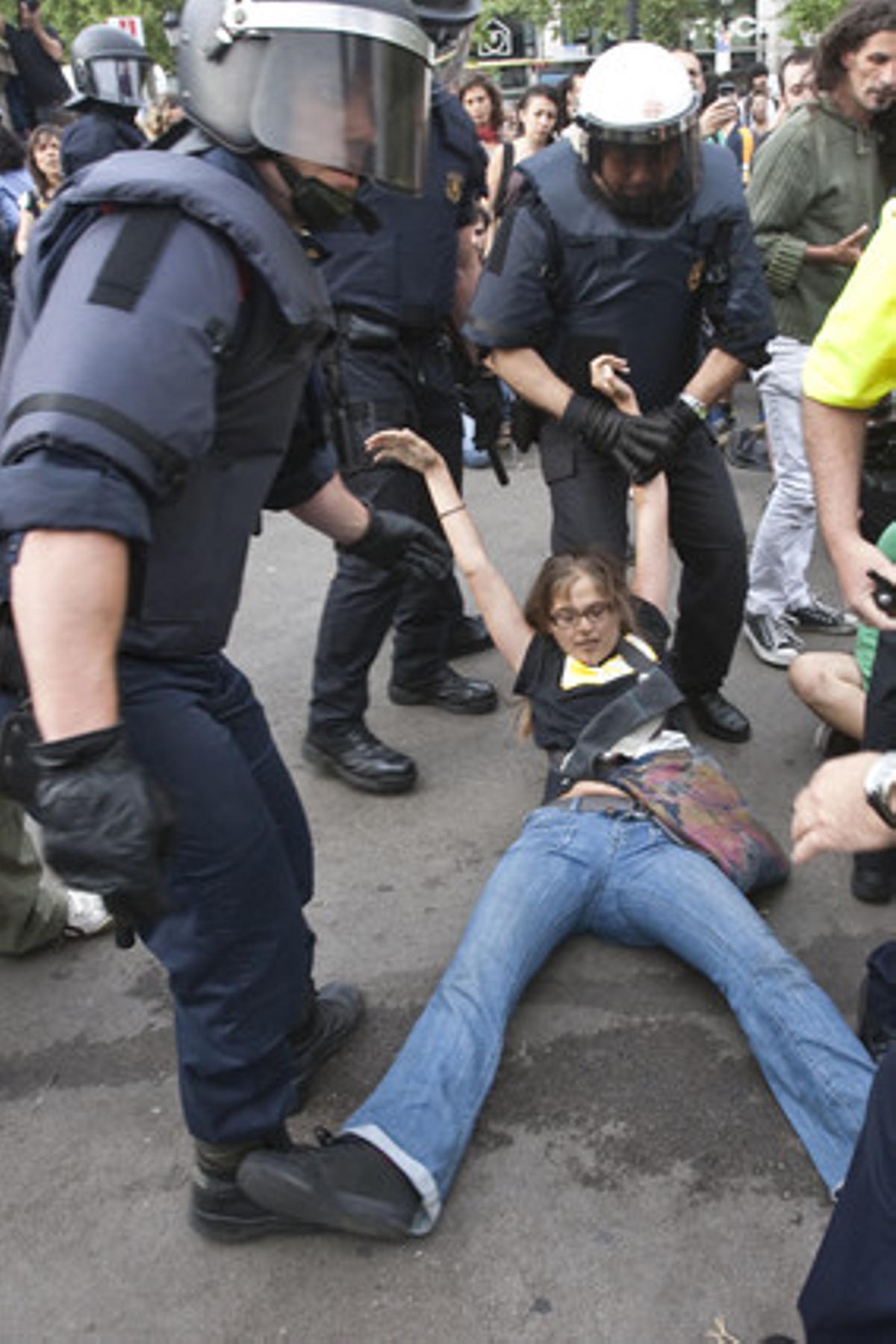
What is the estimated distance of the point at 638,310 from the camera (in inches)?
126

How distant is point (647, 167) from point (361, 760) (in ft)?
5.76

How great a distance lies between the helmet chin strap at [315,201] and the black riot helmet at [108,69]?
4.66 metres

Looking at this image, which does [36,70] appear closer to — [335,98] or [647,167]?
[647,167]

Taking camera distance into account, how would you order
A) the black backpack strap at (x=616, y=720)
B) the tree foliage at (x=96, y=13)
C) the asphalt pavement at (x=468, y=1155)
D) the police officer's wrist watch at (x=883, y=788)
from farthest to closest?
the tree foliage at (x=96, y=13) < the black backpack strap at (x=616, y=720) < the asphalt pavement at (x=468, y=1155) < the police officer's wrist watch at (x=883, y=788)

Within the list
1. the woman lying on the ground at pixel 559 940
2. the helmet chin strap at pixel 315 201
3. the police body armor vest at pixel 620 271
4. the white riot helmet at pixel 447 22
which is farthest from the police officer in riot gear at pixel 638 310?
the helmet chin strap at pixel 315 201

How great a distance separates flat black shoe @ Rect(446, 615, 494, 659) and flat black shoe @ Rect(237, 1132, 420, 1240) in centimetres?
249

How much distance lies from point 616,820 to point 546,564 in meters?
0.72

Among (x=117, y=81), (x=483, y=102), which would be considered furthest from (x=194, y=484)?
(x=483, y=102)

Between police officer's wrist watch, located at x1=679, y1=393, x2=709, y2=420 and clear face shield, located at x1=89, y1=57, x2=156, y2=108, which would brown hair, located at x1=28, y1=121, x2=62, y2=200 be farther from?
police officer's wrist watch, located at x1=679, y1=393, x2=709, y2=420

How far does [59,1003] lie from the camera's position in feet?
9.02

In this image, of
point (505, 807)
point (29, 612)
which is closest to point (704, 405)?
point (505, 807)

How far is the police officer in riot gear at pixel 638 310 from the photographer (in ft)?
9.65

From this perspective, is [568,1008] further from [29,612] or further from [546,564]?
[29,612]

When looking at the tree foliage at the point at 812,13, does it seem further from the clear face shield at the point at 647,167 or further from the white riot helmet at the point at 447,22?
the clear face shield at the point at 647,167
